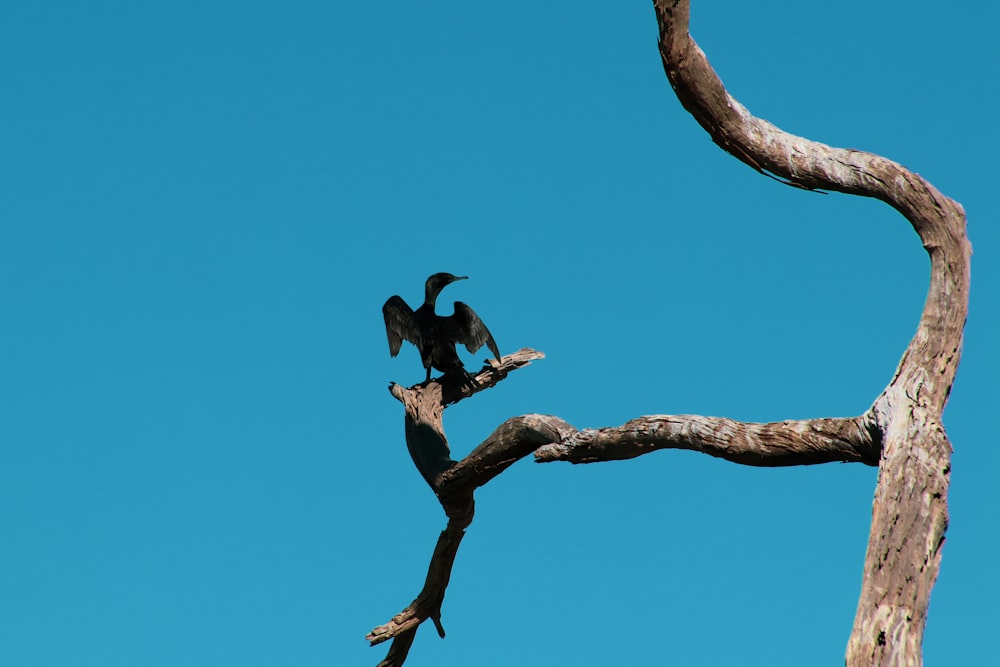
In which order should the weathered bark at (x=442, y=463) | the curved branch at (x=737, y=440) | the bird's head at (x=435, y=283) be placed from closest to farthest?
the curved branch at (x=737, y=440) → the weathered bark at (x=442, y=463) → the bird's head at (x=435, y=283)

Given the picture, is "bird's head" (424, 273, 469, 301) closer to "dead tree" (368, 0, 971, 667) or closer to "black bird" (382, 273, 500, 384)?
"black bird" (382, 273, 500, 384)

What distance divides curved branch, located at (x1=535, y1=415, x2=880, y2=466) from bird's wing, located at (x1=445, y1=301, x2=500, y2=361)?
2016 mm

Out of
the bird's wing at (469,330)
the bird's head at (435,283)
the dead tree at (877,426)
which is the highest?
the bird's head at (435,283)

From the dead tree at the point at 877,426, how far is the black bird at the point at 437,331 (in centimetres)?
178

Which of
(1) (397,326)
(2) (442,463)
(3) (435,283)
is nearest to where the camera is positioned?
(2) (442,463)

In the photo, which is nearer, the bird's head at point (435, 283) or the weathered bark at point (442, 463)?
the weathered bark at point (442, 463)

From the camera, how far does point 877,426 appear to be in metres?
4.72

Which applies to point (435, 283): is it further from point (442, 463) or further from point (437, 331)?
point (442, 463)

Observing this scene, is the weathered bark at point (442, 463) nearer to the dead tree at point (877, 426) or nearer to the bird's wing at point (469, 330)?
the bird's wing at point (469, 330)

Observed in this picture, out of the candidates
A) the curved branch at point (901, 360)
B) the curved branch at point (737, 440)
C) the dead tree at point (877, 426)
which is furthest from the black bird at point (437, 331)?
the curved branch at point (901, 360)

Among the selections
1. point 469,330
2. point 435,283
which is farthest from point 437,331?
point 435,283

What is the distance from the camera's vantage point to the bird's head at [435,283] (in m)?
8.09

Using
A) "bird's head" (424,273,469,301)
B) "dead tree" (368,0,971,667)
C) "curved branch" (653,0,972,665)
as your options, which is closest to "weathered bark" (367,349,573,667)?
"dead tree" (368,0,971,667)

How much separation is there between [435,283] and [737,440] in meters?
3.37
